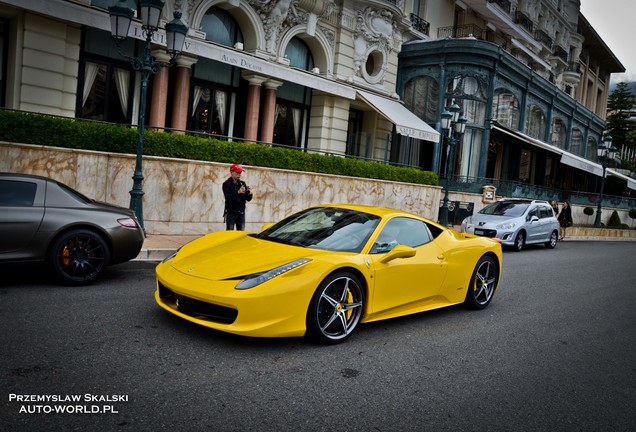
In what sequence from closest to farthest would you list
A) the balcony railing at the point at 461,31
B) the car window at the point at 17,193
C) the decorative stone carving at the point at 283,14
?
the car window at the point at 17,193 < the decorative stone carving at the point at 283,14 < the balcony railing at the point at 461,31

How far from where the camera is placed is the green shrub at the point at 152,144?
1068cm

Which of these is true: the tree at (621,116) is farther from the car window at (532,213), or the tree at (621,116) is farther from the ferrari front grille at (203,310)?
the ferrari front grille at (203,310)

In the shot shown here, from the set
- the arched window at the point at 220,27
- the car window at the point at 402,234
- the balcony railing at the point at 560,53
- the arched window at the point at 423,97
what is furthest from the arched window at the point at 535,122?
the car window at the point at 402,234

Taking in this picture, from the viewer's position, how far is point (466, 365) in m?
4.82

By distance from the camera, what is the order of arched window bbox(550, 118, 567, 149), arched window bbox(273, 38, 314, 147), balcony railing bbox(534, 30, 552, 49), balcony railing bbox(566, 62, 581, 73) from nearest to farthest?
arched window bbox(273, 38, 314, 147) < arched window bbox(550, 118, 567, 149) < balcony railing bbox(534, 30, 552, 49) < balcony railing bbox(566, 62, 581, 73)

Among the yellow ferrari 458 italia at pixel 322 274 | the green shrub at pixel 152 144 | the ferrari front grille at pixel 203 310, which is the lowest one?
the ferrari front grille at pixel 203 310

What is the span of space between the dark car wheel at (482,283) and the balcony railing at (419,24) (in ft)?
68.9

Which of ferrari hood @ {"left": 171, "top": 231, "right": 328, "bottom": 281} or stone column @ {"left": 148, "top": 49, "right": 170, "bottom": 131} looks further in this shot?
stone column @ {"left": 148, "top": 49, "right": 170, "bottom": 131}

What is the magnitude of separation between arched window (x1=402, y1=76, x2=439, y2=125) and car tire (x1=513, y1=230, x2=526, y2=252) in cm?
1013

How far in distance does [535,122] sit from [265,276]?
31.9 metres

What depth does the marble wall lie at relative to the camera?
1089cm

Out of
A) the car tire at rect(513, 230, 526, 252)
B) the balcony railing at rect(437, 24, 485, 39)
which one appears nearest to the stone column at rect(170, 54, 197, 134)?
the car tire at rect(513, 230, 526, 252)

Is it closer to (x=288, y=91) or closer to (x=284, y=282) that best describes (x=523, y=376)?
(x=284, y=282)

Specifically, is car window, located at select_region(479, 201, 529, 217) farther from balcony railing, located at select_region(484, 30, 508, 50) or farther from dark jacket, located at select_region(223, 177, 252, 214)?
balcony railing, located at select_region(484, 30, 508, 50)
